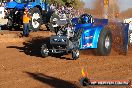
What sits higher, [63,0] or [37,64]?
[63,0]

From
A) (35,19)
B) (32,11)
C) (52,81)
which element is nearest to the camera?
(52,81)

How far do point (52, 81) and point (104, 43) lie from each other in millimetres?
4590

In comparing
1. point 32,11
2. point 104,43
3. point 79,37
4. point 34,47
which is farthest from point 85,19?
point 32,11

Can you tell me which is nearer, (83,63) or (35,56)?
(83,63)

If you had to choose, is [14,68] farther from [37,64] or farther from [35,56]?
[35,56]

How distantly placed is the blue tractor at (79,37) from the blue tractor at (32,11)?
22.2ft

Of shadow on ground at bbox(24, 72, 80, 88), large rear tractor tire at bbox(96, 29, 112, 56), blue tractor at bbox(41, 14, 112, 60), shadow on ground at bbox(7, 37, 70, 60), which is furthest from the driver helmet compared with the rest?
shadow on ground at bbox(24, 72, 80, 88)

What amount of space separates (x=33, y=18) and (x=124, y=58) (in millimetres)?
8342

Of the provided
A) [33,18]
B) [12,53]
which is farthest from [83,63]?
[33,18]

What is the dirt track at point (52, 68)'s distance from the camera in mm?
9055

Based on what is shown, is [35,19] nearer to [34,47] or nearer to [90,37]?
[34,47]

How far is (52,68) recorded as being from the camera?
35.6ft

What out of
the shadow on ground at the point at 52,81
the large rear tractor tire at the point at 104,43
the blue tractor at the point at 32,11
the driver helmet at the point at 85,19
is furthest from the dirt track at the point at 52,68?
the blue tractor at the point at 32,11

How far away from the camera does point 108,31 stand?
537 inches
